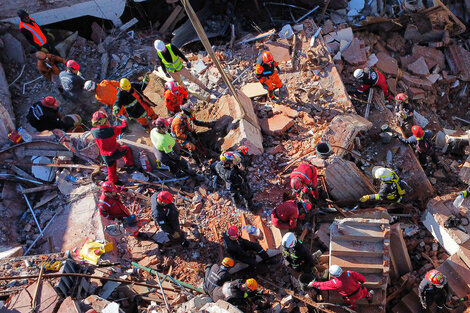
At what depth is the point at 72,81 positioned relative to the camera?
10.4 m

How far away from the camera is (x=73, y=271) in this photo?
7.39 meters

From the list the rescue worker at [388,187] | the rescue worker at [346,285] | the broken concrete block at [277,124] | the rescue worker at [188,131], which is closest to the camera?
the rescue worker at [346,285]

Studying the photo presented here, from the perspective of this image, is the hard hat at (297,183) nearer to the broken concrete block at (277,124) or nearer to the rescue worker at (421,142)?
the broken concrete block at (277,124)

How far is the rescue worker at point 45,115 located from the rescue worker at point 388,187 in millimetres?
7520

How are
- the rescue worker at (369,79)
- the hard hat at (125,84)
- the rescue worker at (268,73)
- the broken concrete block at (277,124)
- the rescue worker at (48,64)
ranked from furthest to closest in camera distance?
1. the rescue worker at (48,64)
2. the rescue worker at (369,79)
3. the rescue worker at (268,73)
4. the broken concrete block at (277,124)
5. the hard hat at (125,84)

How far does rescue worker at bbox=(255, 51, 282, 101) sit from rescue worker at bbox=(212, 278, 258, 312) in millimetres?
4929

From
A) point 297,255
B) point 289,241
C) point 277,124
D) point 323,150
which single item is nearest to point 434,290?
point 297,255

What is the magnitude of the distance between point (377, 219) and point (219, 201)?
3.19 m

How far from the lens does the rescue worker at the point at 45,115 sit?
10031 millimetres

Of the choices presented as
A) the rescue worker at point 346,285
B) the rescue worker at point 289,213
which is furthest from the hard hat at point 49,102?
the rescue worker at point 346,285

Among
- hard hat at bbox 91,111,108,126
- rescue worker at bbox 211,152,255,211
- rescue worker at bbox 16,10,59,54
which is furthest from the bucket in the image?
rescue worker at bbox 16,10,59,54

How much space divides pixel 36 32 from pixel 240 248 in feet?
27.3

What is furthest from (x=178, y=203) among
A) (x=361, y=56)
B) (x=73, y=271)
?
(x=361, y=56)

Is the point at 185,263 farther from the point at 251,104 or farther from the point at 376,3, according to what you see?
the point at 376,3
